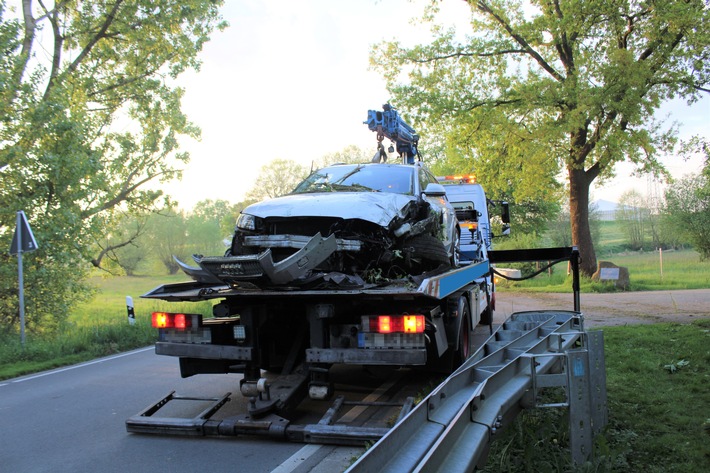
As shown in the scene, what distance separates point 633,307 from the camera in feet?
50.8

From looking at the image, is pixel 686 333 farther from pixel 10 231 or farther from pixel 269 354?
pixel 10 231

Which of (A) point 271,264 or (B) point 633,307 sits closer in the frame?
(A) point 271,264

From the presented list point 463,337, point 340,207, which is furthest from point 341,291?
point 463,337

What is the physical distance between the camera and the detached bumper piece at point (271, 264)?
482 centimetres

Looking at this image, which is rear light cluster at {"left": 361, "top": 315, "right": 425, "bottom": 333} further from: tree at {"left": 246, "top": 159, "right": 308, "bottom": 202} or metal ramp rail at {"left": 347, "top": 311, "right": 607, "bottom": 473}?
tree at {"left": 246, "top": 159, "right": 308, "bottom": 202}

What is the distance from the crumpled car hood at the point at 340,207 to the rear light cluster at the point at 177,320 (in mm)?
1228

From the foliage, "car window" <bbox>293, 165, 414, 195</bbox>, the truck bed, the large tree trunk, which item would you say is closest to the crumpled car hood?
"car window" <bbox>293, 165, 414, 195</bbox>

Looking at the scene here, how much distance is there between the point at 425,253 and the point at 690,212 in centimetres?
3166

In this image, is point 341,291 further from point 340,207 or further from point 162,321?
point 162,321

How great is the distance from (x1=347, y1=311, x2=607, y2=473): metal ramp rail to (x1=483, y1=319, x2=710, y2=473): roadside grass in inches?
9.8

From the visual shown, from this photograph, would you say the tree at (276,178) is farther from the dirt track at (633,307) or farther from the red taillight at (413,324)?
the red taillight at (413,324)

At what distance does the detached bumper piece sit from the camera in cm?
482

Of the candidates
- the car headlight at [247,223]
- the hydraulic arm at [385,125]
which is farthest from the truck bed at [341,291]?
the hydraulic arm at [385,125]

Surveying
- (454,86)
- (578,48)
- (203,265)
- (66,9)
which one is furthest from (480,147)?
(203,265)
